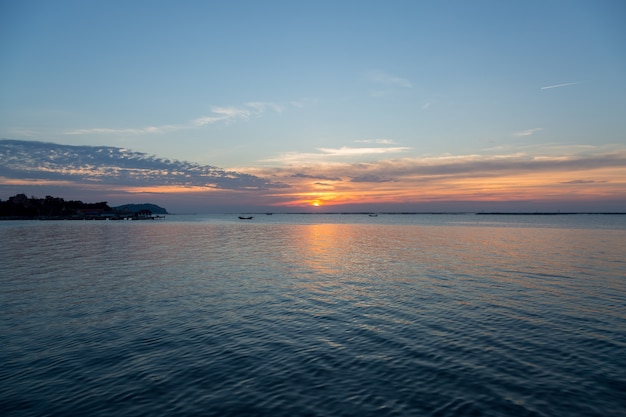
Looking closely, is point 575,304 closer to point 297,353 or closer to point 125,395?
point 297,353

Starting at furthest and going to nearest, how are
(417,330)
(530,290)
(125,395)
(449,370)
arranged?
(530,290)
(417,330)
(449,370)
(125,395)

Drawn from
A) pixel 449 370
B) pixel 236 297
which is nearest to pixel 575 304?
pixel 449 370

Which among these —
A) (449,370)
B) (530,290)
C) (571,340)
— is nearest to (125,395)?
(449,370)

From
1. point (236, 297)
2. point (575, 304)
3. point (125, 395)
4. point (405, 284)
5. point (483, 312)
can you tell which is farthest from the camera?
point (405, 284)

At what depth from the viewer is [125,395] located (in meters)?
14.4

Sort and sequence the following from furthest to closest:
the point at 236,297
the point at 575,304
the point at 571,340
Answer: the point at 236,297, the point at 575,304, the point at 571,340

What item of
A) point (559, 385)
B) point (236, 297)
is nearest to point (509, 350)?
point (559, 385)

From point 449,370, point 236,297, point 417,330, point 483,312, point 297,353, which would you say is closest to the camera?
point 449,370

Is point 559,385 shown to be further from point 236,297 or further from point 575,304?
point 236,297

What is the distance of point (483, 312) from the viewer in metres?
26.5

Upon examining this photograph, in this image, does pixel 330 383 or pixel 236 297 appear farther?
pixel 236 297

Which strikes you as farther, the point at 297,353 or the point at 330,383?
the point at 297,353

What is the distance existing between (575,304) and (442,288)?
1051 centimetres

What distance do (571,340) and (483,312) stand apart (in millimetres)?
6432
